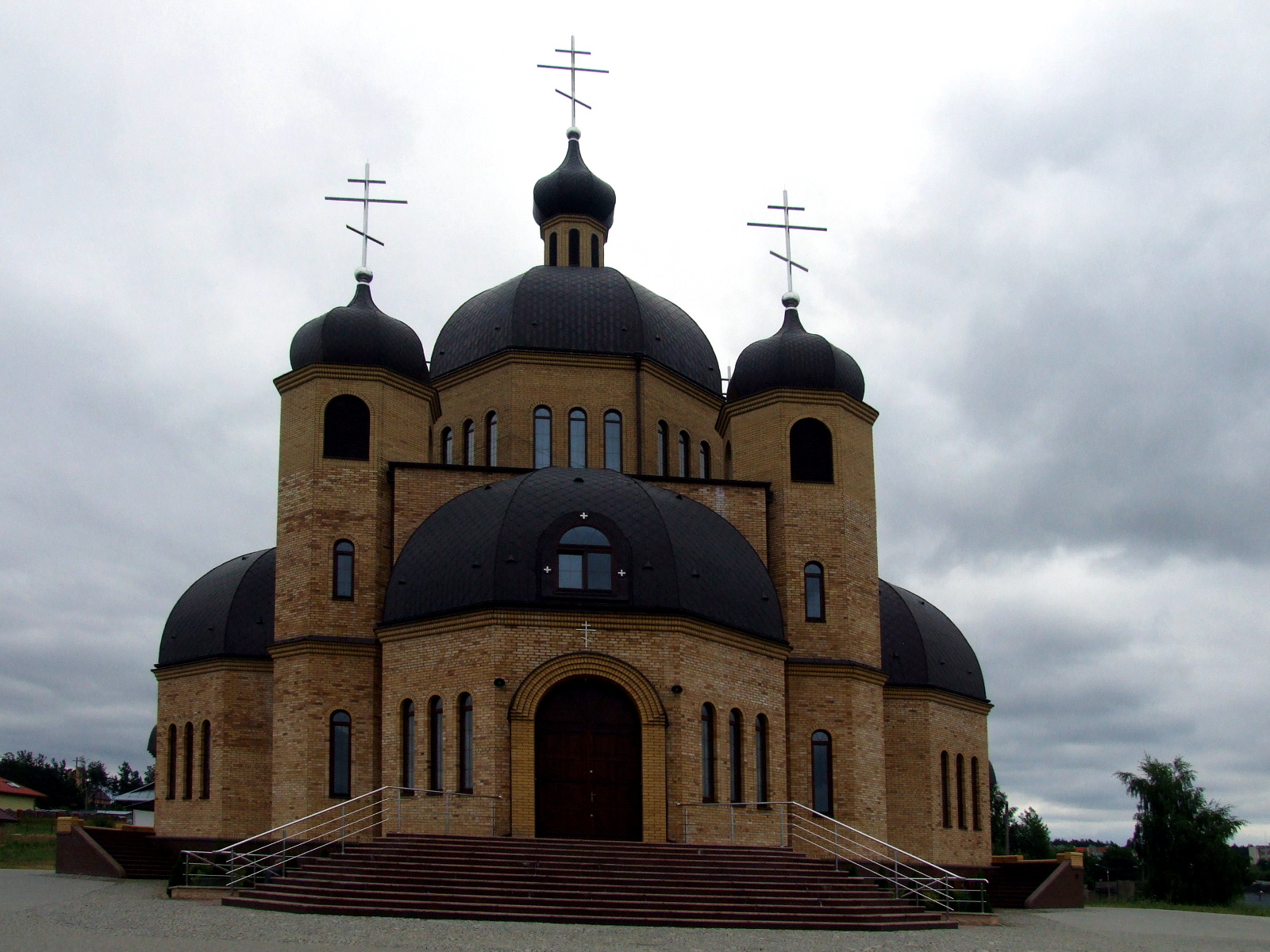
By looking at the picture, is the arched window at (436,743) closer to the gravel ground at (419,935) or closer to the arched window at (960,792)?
the gravel ground at (419,935)

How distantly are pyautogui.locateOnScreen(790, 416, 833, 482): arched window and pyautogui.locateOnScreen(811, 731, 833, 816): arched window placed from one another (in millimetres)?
4937

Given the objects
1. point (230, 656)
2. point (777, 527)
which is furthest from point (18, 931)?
point (777, 527)

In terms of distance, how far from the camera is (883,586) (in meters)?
30.3

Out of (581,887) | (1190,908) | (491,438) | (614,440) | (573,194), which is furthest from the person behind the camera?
(573,194)

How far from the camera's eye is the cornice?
27.0 metres

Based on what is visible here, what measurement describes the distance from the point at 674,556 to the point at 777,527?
14.8 ft

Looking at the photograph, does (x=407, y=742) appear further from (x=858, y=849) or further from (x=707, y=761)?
(x=858, y=849)

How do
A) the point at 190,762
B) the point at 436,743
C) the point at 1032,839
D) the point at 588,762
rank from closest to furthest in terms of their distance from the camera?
1. the point at 588,762
2. the point at 436,743
3. the point at 190,762
4. the point at 1032,839

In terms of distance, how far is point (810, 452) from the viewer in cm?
2698

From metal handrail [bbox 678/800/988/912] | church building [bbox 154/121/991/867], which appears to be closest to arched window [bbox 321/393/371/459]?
church building [bbox 154/121/991/867]

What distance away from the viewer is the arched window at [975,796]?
29641 mm

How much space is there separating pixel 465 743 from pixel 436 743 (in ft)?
2.32

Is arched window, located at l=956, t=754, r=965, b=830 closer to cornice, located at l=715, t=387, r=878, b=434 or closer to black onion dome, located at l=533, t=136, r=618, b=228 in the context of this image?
cornice, located at l=715, t=387, r=878, b=434

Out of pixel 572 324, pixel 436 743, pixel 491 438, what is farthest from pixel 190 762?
pixel 572 324
